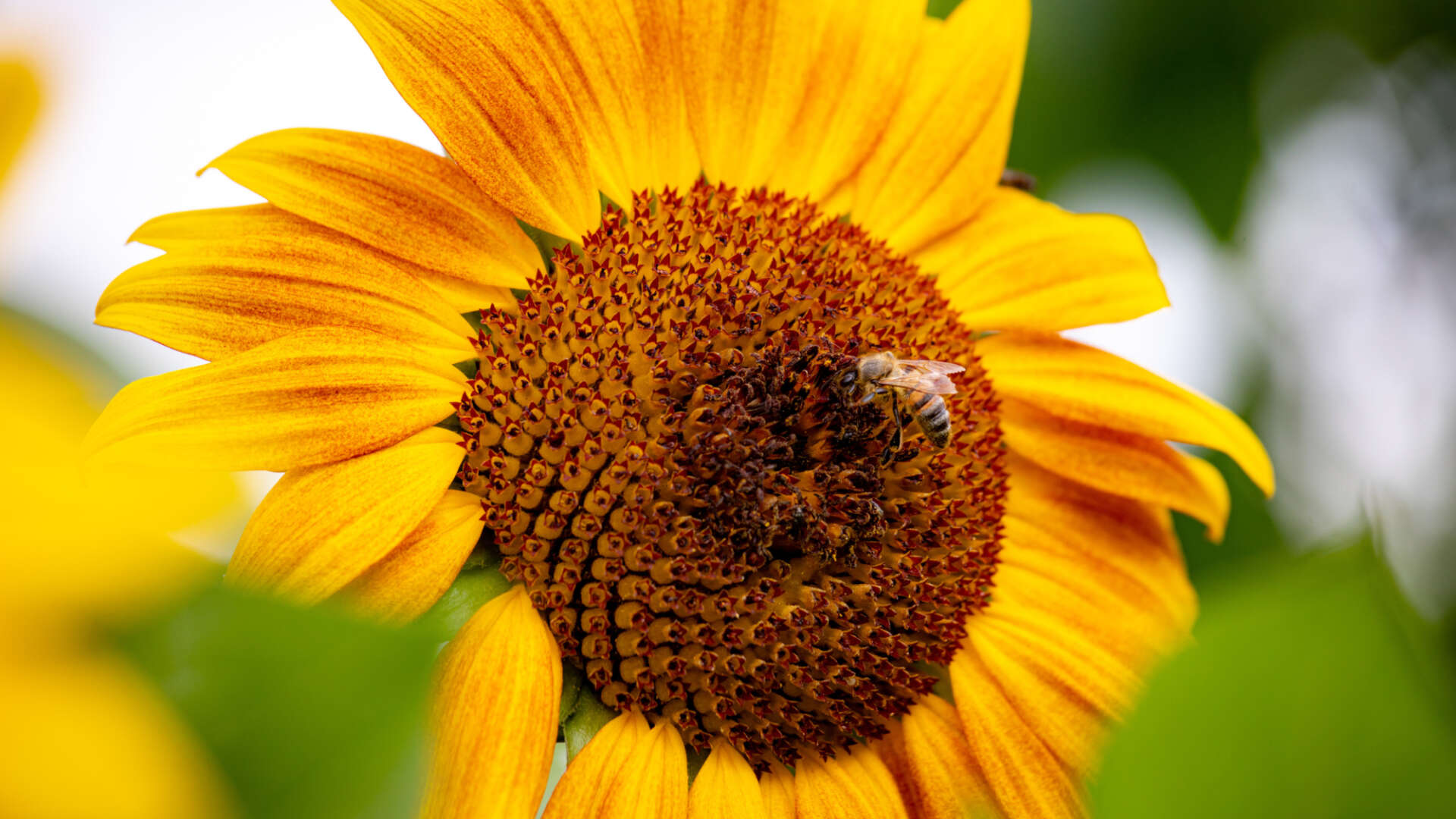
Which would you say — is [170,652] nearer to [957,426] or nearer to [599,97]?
[599,97]

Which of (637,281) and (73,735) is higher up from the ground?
(637,281)

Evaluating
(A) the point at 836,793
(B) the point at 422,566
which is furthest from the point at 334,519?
(A) the point at 836,793

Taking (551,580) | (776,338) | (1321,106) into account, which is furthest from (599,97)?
(1321,106)

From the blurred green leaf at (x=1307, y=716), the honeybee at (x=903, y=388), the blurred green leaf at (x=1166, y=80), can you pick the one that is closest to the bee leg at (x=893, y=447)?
the honeybee at (x=903, y=388)

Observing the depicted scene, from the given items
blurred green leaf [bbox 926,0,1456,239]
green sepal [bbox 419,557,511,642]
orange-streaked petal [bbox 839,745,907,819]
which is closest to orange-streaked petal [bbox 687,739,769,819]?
orange-streaked petal [bbox 839,745,907,819]

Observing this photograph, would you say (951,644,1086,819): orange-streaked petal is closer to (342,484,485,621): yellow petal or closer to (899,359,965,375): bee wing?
(899,359,965,375): bee wing

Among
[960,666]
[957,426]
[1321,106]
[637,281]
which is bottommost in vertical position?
[960,666]

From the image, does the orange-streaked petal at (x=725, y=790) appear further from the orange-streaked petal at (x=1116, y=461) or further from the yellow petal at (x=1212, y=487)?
the yellow petal at (x=1212, y=487)
